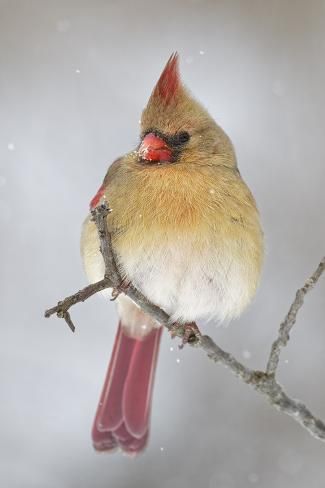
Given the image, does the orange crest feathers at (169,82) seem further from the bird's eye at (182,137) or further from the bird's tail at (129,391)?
the bird's tail at (129,391)

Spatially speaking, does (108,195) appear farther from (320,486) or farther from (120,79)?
(120,79)

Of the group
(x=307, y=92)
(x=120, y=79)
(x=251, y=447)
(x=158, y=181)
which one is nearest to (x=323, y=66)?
(x=307, y=92)

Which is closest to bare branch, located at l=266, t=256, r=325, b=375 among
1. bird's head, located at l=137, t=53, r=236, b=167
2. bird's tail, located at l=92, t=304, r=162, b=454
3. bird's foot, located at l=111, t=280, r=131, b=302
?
bird's foot, located at l=111, t=280, r=131, b=302

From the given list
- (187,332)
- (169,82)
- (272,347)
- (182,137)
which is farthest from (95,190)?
(272,347)

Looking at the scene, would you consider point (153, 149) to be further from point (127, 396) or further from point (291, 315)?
point (127, 396)

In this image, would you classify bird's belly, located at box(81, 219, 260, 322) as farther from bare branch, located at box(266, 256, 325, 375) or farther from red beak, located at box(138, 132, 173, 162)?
bare branch, located at box(266, 256, 325, 375)

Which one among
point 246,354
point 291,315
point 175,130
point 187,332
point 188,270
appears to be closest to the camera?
point 291,315
